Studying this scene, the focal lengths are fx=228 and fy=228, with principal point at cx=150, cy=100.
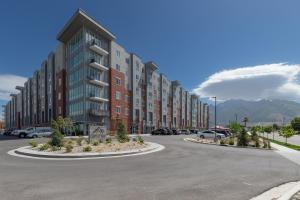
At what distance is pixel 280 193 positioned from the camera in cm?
713

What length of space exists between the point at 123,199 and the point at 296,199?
492cm

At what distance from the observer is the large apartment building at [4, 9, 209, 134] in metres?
48.4

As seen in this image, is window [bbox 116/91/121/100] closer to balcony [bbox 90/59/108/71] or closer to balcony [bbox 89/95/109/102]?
balcony [bbox 89/95/109/102]

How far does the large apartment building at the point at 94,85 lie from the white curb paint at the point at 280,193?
30875 mm

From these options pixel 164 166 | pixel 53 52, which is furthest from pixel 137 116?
pixel 164 166

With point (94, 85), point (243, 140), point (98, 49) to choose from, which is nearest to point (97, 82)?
point (94, 85)

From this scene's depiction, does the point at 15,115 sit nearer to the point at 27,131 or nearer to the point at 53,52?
the point at 53,52

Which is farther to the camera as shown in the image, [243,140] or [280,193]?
[243,140]

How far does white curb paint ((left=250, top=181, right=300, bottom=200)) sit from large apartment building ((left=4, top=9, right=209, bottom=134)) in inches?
1216

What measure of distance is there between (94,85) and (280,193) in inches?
1820

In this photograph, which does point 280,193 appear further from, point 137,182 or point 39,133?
point 39,133

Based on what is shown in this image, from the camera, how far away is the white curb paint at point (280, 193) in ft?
21.7

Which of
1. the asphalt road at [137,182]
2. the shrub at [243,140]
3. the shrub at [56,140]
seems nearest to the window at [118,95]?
the shrub at [243,140]

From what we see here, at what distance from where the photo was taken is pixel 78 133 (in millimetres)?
46562
